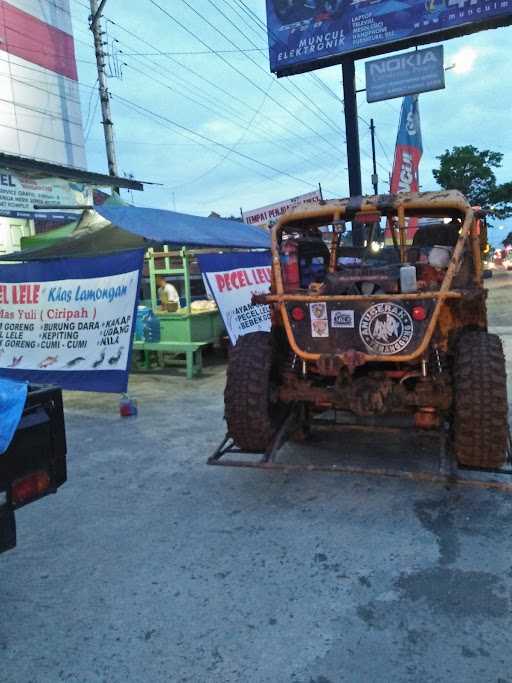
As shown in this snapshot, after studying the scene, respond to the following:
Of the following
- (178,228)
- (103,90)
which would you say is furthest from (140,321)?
(103,90)

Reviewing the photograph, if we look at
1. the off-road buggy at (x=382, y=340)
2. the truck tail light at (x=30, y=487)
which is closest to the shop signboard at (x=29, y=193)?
the off-road buggy at (x=382, y=340)

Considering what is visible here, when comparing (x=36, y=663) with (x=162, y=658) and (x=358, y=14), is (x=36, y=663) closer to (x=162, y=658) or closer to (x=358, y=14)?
(x=162, y=658)

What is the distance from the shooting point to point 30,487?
9.32 ft

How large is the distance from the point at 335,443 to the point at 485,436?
169cm

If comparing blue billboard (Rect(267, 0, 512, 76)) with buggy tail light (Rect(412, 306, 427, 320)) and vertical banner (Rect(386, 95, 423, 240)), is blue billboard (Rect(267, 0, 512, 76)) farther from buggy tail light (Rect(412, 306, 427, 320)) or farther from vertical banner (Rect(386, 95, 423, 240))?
buggy tail light (Rect(412, 306, 427, 320))

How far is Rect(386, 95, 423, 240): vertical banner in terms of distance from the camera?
18016 mm

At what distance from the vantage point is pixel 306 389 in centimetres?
461

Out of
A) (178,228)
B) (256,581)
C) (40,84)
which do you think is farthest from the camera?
(40,84)

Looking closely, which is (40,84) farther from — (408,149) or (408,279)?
(408,279)

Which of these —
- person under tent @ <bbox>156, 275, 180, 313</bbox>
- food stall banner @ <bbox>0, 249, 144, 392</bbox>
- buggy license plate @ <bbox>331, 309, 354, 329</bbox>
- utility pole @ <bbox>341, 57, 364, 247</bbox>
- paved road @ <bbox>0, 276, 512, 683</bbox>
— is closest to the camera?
paved road @ <bbox>0, 276, 512, 683</bbox>

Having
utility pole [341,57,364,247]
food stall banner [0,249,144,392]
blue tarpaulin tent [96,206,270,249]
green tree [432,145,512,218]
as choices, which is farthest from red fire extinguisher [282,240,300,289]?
green tree [432,145,512,218]

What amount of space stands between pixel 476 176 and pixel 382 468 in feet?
121

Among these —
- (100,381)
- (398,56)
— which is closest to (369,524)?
(100,381)

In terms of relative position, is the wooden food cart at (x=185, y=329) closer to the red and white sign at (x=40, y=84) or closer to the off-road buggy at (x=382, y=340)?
the off-road buggy at (x=382, y=340)
